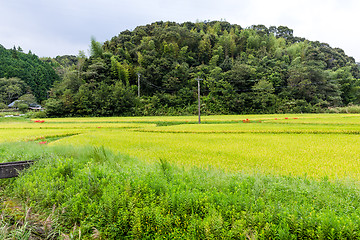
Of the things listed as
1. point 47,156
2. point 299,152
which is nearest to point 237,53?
point 299,152

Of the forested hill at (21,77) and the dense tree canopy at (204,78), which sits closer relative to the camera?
the dense tree canopy at (204,78)

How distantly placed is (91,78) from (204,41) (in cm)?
3321

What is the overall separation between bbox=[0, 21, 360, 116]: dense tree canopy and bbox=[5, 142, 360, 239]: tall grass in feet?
125

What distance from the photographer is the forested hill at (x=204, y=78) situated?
40.6m

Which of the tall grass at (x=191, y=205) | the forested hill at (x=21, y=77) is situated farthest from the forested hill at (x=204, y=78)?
the tall grass at (x=191, y=205)

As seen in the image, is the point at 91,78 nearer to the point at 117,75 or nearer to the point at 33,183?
the point at 117,75

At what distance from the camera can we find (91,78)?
46.9 m

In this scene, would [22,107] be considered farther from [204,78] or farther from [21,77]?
[204,78]

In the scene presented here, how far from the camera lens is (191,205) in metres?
2.99

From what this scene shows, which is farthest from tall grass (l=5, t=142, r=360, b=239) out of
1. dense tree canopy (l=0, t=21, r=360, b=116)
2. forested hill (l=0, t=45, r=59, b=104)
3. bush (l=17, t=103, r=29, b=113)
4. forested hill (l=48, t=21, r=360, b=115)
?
forested hill (l=0, t=45, r=59, b=104)

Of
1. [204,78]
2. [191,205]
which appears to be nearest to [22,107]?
[204,78]

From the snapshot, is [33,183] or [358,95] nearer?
[33,183]

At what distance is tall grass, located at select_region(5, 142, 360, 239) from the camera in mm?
2430

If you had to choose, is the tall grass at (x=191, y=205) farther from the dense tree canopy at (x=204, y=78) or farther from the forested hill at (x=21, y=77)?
the forested hill at (x=21, y=77)
